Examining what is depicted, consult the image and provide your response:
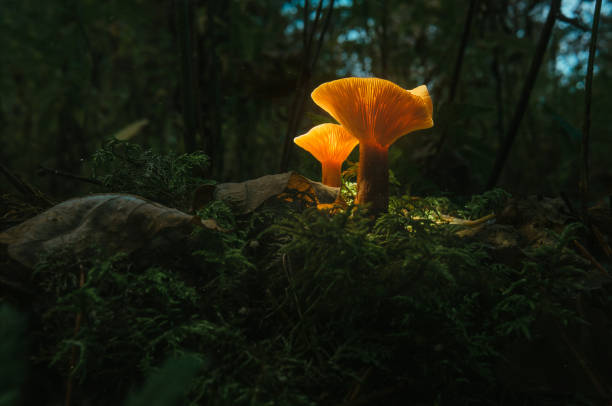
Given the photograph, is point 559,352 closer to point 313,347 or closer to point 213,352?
point 313,347

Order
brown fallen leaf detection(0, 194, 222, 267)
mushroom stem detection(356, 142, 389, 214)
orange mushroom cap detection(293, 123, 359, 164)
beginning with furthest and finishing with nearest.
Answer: orange mushroom cap detection(293, 123, 359, 164) < mushroom stem detection(356, 142, 389, 214) < brown fallen leaf detection(0, 194, 222, 267)

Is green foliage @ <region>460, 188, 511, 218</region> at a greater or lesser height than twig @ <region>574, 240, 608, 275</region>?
greater

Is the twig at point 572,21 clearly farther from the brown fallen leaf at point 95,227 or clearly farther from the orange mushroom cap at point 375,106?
the brown fallen leaf at point 95,227

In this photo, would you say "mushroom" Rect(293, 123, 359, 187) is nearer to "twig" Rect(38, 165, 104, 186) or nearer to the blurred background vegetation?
the blurred background vegetation

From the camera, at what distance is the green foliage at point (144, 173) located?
1059 mm

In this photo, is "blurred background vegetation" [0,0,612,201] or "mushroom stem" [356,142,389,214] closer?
"mushroom stem" [356,142,389,214]

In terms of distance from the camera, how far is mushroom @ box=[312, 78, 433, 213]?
3.52ft

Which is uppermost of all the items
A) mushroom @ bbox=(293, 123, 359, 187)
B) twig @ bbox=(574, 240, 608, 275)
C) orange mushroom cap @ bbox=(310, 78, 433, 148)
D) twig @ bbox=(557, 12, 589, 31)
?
twig @ bbox=(557, 12, 589, 31)

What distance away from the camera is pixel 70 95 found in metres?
3.37

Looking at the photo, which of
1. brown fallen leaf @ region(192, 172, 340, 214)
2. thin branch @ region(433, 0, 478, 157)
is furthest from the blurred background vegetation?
brown fallen leaf @ region(192, 172, 340, 214)

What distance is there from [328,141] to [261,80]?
1637 mm

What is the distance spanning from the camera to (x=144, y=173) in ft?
3.55

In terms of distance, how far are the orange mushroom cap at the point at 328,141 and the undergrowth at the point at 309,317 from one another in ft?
1.65

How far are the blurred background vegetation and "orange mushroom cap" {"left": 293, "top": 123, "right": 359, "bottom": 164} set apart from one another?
0.80ft
